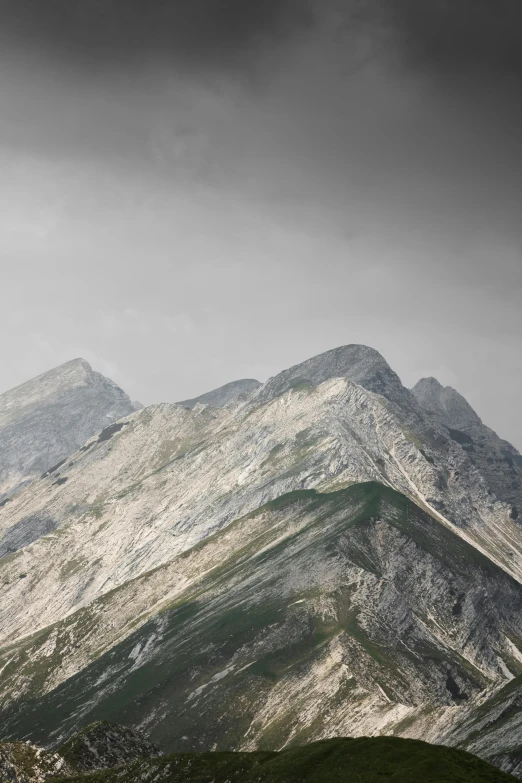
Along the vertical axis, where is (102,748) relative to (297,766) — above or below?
above

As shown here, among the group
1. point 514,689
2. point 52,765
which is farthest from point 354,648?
point 52,765

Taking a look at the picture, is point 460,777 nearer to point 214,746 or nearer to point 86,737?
point 86,737

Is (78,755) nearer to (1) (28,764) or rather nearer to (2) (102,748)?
(2) (102,748)

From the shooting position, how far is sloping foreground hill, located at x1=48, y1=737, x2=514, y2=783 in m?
94.2

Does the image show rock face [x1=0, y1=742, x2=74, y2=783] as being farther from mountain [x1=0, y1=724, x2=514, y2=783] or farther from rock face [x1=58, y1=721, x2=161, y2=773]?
rock face [x1=58, y1=721, x2=161, y2=773]

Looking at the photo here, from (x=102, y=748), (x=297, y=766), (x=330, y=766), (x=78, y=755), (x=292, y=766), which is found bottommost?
(x=330, y=766)

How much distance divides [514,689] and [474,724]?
14220mm

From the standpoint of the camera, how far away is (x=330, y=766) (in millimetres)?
102688

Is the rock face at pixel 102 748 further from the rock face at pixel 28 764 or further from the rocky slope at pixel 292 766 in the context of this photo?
the rock face at pixel 28 764

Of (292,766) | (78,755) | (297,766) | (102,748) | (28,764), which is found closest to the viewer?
(297,766)

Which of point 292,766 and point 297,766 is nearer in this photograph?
point 297,766

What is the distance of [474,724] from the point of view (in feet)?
466

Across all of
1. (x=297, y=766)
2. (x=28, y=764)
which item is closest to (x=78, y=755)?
(x=28, y=764)

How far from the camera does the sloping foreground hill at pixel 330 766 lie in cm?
9419
